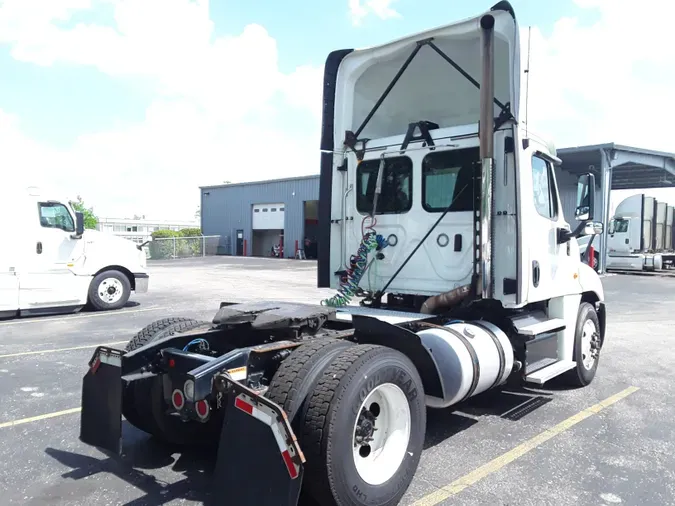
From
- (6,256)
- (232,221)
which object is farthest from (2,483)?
(232,221)

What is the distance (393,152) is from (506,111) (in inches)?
50.3

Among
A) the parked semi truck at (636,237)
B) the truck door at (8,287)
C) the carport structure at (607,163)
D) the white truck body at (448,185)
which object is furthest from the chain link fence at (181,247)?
the white truck body at (448,185)

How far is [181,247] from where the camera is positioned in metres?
38.8

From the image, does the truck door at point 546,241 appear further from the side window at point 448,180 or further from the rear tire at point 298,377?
the rear tire at point 298,377

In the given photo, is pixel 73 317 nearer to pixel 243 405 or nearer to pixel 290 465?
pixel 243 405

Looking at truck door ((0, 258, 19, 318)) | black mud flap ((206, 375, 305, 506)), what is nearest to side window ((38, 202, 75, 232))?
truck door ((0, 258, 19, 318))

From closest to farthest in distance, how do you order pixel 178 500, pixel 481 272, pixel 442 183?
1. pixel 178 500
2. pixel 481 272
3. pixel 442 183

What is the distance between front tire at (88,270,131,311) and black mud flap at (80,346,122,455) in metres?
9.01

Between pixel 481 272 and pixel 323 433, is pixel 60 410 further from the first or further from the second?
pixel 481 272

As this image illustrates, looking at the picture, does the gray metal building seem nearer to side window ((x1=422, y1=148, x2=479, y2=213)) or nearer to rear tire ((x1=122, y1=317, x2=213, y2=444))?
side window ((x1=422, y1=148, x2=479, y2=213))

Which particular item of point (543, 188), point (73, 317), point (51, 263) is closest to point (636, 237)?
point (543, 188)

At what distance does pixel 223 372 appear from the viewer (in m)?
3.21

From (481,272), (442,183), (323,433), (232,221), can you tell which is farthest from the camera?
(232,221)

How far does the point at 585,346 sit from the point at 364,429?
4.05m
